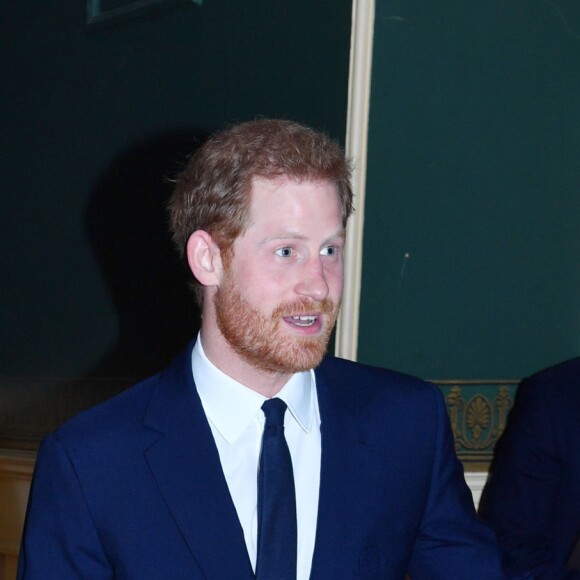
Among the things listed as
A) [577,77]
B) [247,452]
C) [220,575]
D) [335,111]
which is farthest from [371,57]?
[220,575]

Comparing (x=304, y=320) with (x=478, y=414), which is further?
(x=478, y=414)

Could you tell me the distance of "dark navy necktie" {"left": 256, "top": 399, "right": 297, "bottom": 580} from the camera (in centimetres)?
159

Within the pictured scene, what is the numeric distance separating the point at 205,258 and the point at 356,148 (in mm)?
1195

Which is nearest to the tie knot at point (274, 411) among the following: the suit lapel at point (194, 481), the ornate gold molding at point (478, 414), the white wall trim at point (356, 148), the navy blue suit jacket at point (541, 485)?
Answer: the suit lapel at point (194, 481)

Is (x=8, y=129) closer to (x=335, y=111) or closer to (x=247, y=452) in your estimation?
(x=335, y=111)

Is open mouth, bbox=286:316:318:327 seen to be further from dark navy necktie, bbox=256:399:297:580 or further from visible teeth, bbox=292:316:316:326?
dark navy necktie, bbox=256:399:297:580

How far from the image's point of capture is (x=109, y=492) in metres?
1.62

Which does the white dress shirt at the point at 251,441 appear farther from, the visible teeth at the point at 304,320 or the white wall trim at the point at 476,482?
the white wall trim at the point at 476,482

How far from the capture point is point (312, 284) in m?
1.57

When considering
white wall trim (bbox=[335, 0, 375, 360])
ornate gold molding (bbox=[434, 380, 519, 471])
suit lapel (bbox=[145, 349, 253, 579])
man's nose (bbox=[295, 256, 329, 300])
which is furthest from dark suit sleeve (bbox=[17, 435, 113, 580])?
ornate gold molding (bbox=[434, 380, 519, 471])

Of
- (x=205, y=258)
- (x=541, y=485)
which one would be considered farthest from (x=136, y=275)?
(x=205, y=258)

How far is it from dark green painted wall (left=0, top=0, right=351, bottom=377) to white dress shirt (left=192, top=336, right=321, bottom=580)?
1.50 meters

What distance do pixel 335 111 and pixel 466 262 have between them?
0.58 meters

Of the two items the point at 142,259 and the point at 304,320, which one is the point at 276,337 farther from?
the point at 142,259
